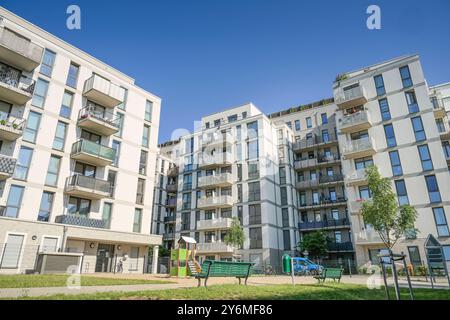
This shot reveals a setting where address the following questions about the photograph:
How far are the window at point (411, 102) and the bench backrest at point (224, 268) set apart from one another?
30.1 meters

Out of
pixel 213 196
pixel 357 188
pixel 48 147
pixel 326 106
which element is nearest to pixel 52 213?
pixel 48 147

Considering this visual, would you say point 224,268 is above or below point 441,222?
below

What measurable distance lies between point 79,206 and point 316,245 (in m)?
26.4

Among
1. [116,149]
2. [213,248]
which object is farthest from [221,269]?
[213,248]

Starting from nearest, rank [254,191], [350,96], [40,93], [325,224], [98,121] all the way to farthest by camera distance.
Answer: [40,93]
[98,121]
[350,96]
[325,224]
[254,191]

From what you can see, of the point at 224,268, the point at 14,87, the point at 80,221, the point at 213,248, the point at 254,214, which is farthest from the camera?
the point at 254,214

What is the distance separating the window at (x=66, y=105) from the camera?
2695 cm

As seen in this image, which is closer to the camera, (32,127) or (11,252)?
(11,252)

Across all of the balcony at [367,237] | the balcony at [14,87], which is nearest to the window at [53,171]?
the balcony at [14,87]

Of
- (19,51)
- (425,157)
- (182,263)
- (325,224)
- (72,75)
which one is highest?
(72,75)

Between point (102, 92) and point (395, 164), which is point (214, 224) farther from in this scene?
point (395, 164)

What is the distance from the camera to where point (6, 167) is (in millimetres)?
21438

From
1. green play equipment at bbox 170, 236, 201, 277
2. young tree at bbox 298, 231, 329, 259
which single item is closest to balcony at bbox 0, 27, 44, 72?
green play equipment at bbox 170, 236, 201, 277
